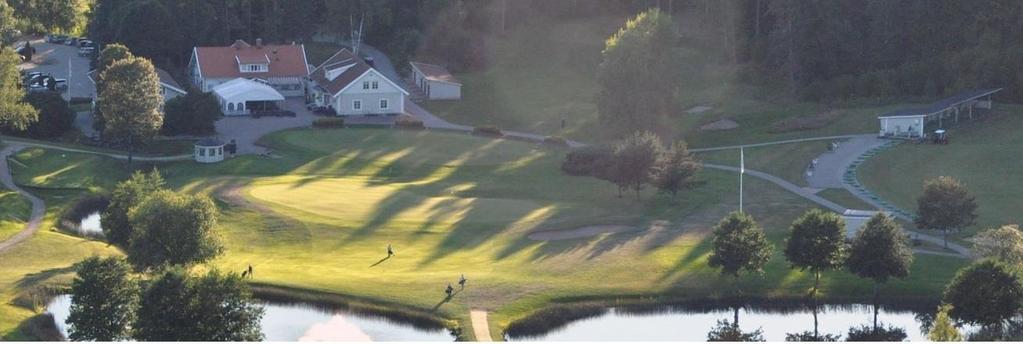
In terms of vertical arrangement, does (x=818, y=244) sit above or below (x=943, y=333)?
above

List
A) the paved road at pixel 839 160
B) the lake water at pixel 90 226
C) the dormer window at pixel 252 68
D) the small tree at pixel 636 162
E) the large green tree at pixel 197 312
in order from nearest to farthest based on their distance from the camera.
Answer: the large green tree at pixel 197 312, the lake water at pixel 90 226, the small tree at pixel 636 162, the paved road at pixel 839 160, the dormer window at pixel 252 68

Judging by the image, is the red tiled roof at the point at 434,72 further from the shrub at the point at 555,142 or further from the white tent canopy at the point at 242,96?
the shrub at the point at 555,142

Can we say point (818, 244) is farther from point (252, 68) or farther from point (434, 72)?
point (252, 68)

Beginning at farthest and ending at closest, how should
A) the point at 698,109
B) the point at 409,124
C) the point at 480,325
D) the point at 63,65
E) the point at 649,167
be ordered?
the point at 63,65 < the point at 698,109 < the point at 409,124 < the point at 649,167 < the point at 480,325

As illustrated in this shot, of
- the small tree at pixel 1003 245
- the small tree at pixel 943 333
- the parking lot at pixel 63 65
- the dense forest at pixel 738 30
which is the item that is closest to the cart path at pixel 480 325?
the small tree at pixel 943 333

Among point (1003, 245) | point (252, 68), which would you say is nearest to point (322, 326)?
point (1003, 245)

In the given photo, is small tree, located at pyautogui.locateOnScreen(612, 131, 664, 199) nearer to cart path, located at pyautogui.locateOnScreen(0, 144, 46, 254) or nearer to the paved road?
the paved road
